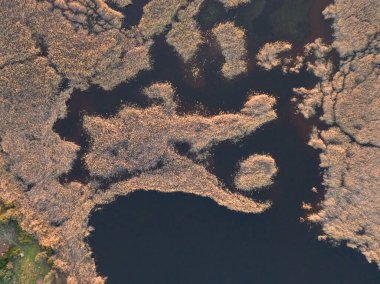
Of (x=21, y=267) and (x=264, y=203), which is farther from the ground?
(x=264, y=203)

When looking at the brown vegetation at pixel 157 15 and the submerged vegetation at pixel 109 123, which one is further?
the brown vegetation at pixel 157 15

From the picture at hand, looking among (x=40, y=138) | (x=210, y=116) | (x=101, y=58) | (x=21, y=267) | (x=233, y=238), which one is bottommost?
(x=21, y=267)

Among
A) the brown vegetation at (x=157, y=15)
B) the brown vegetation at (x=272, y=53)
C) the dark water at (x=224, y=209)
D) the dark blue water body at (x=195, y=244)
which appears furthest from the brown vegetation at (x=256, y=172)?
the brown vegetation at (x=157, y=15)

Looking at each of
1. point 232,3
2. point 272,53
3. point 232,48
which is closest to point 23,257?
point 232,48

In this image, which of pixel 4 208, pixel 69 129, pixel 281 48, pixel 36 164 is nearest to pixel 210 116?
pixel 281 48

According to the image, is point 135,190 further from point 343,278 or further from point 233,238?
point 343,278

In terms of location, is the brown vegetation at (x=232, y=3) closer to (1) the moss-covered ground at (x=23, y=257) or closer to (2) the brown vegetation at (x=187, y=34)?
(2) the brown vegetation at (x=187, y=34)
